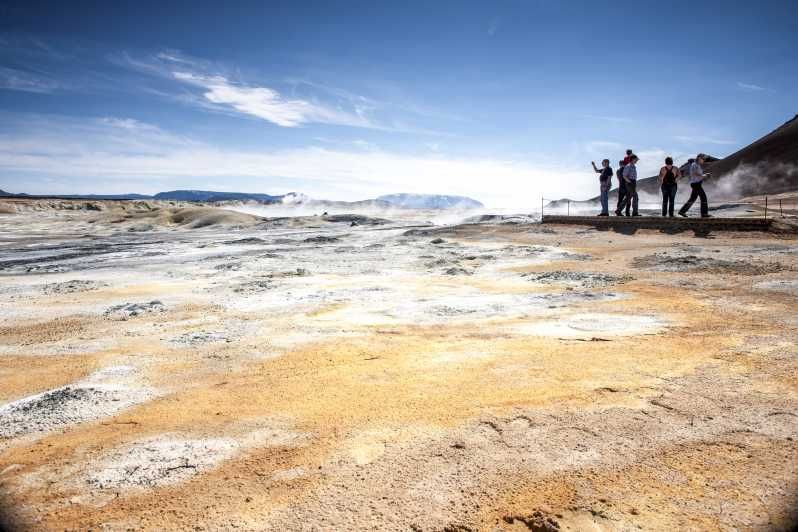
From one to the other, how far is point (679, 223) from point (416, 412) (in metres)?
12.9

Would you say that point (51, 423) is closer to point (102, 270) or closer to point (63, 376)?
point (63, 376)

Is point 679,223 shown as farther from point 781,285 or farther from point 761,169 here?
point 761,169

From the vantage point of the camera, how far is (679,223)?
13.5 metres

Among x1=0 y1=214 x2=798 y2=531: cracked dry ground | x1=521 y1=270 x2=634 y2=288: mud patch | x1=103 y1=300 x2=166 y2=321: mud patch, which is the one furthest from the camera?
x1=521 y1=270 x2=634 y2=288: mud patch

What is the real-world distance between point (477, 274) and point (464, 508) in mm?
7414

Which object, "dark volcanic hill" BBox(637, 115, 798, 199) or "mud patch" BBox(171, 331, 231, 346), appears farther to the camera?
"dark volcanic hill" BBox(637, 115, 798, 199)

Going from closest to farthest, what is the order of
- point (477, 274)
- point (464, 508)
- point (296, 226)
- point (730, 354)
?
point (464, 508) < point (730, 354) < point (477, 274) < point (296, 226)

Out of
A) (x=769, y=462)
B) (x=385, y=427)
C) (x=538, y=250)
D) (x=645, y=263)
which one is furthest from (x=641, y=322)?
(x=538, y=250)

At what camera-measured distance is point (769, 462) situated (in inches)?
98.3

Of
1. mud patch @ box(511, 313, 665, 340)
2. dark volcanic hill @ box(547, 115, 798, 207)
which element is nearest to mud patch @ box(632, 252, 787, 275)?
mud patch @ box(511, 313, 665, 340)

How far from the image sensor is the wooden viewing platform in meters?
12.3

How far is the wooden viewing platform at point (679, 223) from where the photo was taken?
1231 cm

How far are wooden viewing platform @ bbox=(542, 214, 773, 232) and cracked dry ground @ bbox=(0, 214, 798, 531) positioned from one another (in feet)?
20.0

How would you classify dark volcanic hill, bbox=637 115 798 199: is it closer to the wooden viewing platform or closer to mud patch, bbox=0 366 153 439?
the wooden viewing platform
